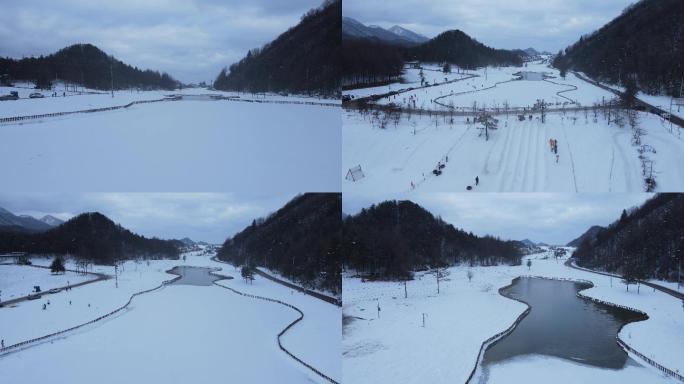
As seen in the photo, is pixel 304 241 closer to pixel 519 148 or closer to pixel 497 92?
pixel 497 92

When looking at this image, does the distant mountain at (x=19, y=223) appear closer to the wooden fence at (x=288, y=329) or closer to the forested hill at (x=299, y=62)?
the wooden fence at (x=288, y=329)

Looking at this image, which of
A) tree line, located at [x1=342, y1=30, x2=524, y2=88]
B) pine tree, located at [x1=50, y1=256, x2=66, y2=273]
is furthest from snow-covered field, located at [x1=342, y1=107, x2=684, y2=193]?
pine tree, located at [x1=50, y1=256, x2=66, y2=273]

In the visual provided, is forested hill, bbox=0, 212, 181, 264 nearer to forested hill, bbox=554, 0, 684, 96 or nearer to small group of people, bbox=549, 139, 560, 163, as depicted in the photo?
small group of people, bbox=549, 139, 560, 163

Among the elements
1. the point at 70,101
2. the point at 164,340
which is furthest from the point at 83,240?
the point at 70,101

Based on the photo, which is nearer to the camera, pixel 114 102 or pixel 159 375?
pixel 159 375

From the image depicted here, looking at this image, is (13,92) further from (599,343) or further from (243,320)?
(599,343)

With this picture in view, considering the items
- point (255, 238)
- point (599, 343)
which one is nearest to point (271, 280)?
point (255, 238)
